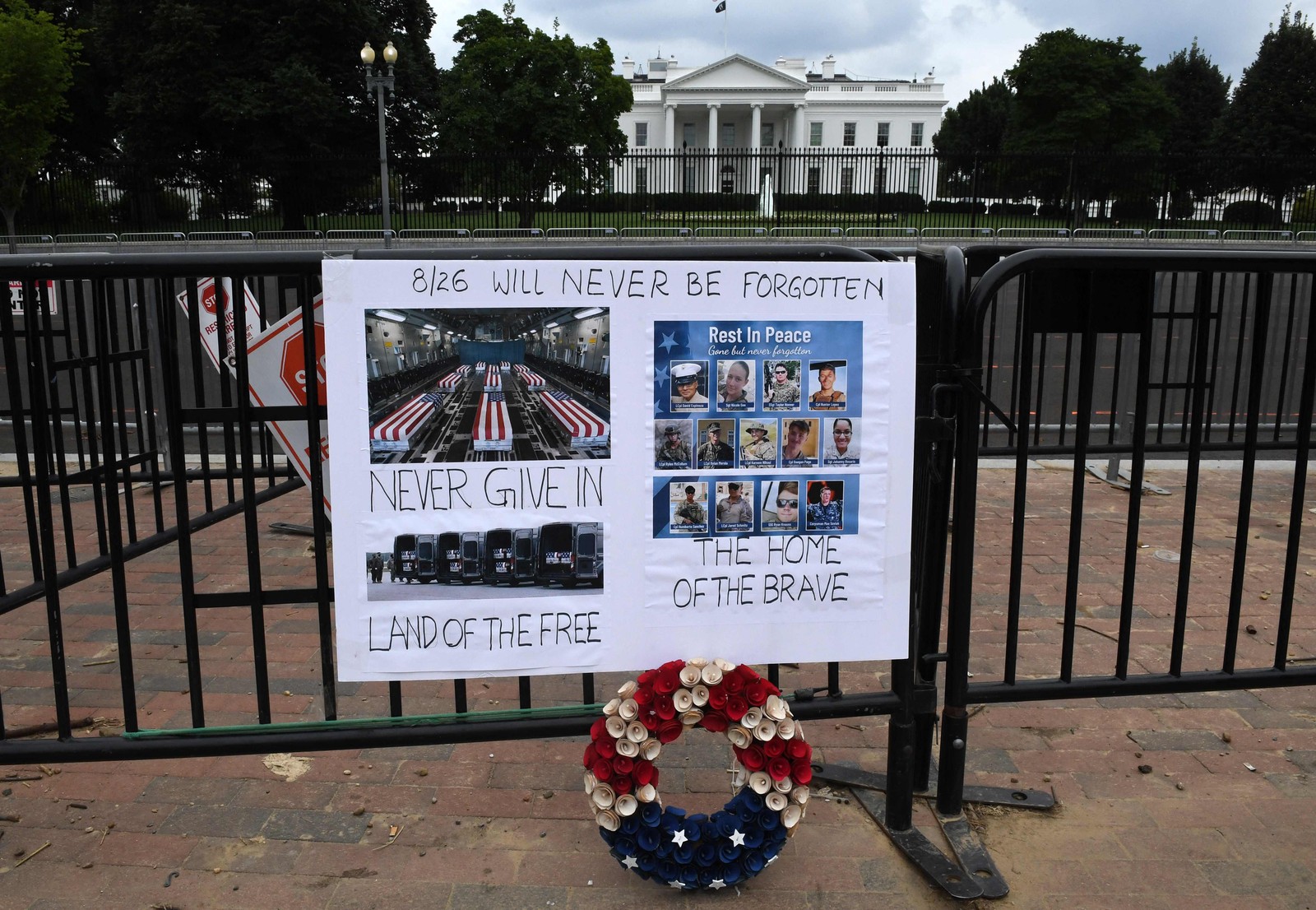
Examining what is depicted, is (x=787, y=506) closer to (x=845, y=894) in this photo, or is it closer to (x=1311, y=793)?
(x=845, y=894)

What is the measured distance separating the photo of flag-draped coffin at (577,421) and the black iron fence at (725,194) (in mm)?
29445

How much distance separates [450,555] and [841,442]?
115 centimetres

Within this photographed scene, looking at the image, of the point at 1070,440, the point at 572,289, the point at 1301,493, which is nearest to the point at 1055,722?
the point at 1301,493

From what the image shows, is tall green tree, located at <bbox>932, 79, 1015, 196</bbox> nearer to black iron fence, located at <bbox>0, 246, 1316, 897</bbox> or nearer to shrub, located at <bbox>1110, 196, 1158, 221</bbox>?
shrub, located at <bbox>1110, 196, 1158, 221</bbox>

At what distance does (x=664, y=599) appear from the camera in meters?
2.99

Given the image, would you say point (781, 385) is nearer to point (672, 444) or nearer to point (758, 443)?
point (758, 443)

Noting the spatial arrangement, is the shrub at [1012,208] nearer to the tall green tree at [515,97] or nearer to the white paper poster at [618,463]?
the tall green tree at [515,97]

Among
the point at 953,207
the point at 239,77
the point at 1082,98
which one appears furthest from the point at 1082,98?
the point at 239,77

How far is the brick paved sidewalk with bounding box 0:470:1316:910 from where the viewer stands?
9.73 feet

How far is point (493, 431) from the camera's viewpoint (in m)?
2.85

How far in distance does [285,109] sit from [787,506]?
41.4 m

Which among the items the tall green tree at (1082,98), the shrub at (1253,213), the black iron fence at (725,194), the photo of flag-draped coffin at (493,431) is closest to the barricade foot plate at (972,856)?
the photo of flag-draped coffin at (493,431)

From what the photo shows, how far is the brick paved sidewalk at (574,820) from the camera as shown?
9.73 feet

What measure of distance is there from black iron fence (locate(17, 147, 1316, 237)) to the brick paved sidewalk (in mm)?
28627
